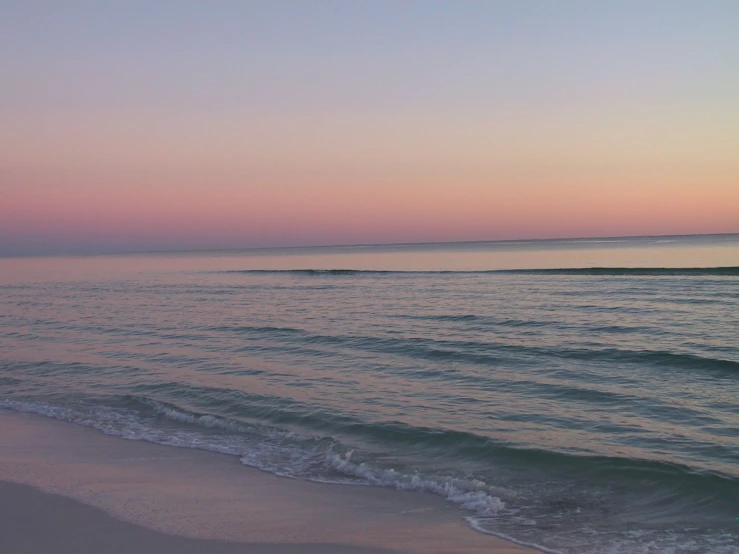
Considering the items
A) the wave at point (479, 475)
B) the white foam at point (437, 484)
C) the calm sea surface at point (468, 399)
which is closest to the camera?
the wave at point (479, 475)

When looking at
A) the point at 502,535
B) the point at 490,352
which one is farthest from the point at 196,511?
the point at 490,352

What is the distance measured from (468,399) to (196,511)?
21.7ft

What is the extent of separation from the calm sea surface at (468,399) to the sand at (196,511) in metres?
0.47

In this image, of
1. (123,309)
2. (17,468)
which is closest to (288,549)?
(17,468)

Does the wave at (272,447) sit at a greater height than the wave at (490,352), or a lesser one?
lesser

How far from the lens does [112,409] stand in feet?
42.8

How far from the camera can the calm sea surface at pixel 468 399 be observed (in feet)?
25.8

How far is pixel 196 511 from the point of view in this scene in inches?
290

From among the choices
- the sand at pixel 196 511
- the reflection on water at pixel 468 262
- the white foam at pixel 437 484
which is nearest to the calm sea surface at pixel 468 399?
the white foam at pixel 437 484

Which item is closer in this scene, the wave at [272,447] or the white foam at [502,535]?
the white foam at [502,535]

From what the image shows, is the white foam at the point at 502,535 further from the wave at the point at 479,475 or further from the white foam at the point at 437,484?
the white foam at the point at 437,484

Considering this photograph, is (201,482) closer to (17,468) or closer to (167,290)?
(17,468)

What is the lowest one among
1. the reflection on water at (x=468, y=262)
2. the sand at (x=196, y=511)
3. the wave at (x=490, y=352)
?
the sand at (x=196, y=511)

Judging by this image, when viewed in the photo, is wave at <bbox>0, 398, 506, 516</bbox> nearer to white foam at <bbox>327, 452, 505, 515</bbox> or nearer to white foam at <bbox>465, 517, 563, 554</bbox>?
white foam at <bbox>327, 452, 505, 515</bbox>
